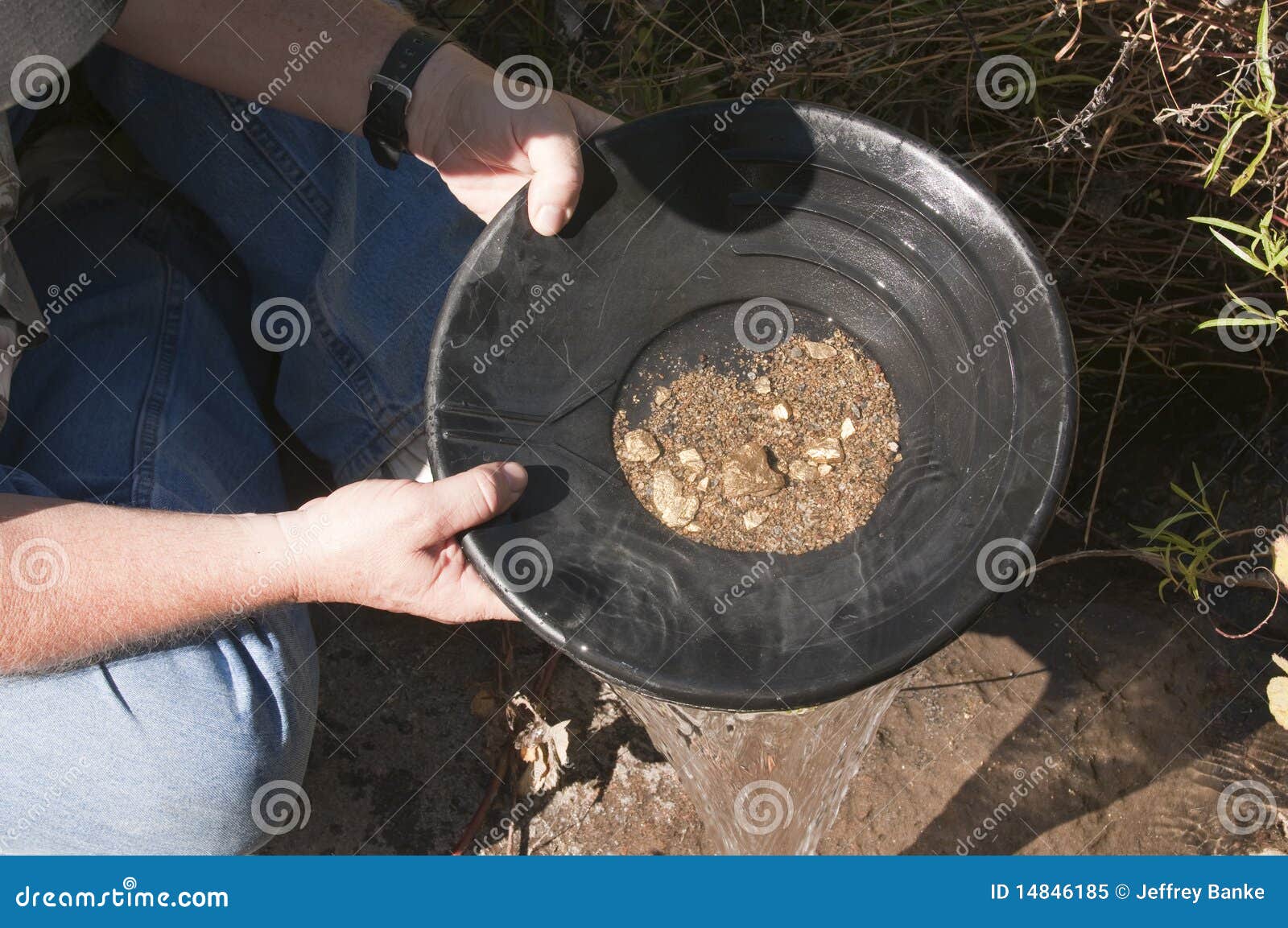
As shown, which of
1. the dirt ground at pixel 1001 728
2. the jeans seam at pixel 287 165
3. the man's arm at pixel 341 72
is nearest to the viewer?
the man's arm at pixel 341 72

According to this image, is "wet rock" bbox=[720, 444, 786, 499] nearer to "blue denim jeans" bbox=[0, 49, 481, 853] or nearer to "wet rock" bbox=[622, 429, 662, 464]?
"wet rock" bbox=[622, 429, 662, 464]

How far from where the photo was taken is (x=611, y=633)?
A: 3.12 feet

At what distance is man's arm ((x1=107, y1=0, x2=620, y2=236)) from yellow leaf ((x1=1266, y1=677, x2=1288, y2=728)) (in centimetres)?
89

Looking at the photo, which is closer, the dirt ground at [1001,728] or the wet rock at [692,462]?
the wet rock at [692,462]

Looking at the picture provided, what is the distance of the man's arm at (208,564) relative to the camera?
0.96 meters

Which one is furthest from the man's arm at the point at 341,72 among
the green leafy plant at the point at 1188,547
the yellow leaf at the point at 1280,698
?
the yellow leaf at the point at 1280,698

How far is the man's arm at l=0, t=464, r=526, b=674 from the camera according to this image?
0.96 m

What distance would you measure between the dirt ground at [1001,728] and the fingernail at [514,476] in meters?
0.50

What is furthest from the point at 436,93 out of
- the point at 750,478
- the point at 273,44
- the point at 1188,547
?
the point at 1188,547

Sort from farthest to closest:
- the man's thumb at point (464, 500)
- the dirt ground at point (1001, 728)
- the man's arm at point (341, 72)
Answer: the dirt ground at point (1001, 728) → the man's arm at point (341, 72) → the man's thumb at point (464, 500)

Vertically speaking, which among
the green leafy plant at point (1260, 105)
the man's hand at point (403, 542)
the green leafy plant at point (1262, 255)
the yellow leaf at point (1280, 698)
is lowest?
the man's hand at point (403, 542)

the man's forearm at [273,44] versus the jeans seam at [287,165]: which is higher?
the man's forearm at [273,44]

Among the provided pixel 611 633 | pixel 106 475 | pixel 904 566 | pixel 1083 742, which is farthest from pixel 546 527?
pixel 1083 742

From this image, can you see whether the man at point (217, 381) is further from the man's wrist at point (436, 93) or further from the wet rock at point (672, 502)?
the wet rock at point (672, 502)
